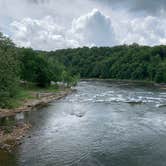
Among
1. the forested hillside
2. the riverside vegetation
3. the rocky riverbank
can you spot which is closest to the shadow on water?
the rocky riverbank

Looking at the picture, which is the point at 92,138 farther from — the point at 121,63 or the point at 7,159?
the point at 121,63

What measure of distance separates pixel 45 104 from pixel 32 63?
674 inches

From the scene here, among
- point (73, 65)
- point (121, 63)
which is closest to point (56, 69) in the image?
point (121, 63)

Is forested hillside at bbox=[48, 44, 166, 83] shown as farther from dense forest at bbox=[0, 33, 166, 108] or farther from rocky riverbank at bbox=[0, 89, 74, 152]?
rocky riverbank at bbox=[0, 89, 74, 152]

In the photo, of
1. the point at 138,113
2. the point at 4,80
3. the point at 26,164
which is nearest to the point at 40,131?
the point at 26,164

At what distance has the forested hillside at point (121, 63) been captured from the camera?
115688 mm

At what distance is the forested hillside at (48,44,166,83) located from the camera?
116m

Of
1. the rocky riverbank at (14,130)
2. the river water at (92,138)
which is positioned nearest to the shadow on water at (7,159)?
the river water at (92,138)

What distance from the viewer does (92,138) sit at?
25.0 meters

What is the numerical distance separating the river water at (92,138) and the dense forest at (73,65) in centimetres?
711

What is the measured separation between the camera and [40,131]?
27.1m

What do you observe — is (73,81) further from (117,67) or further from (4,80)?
(117,67)

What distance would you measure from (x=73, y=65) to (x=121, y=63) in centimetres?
3275

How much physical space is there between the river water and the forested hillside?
70932 millimetres
